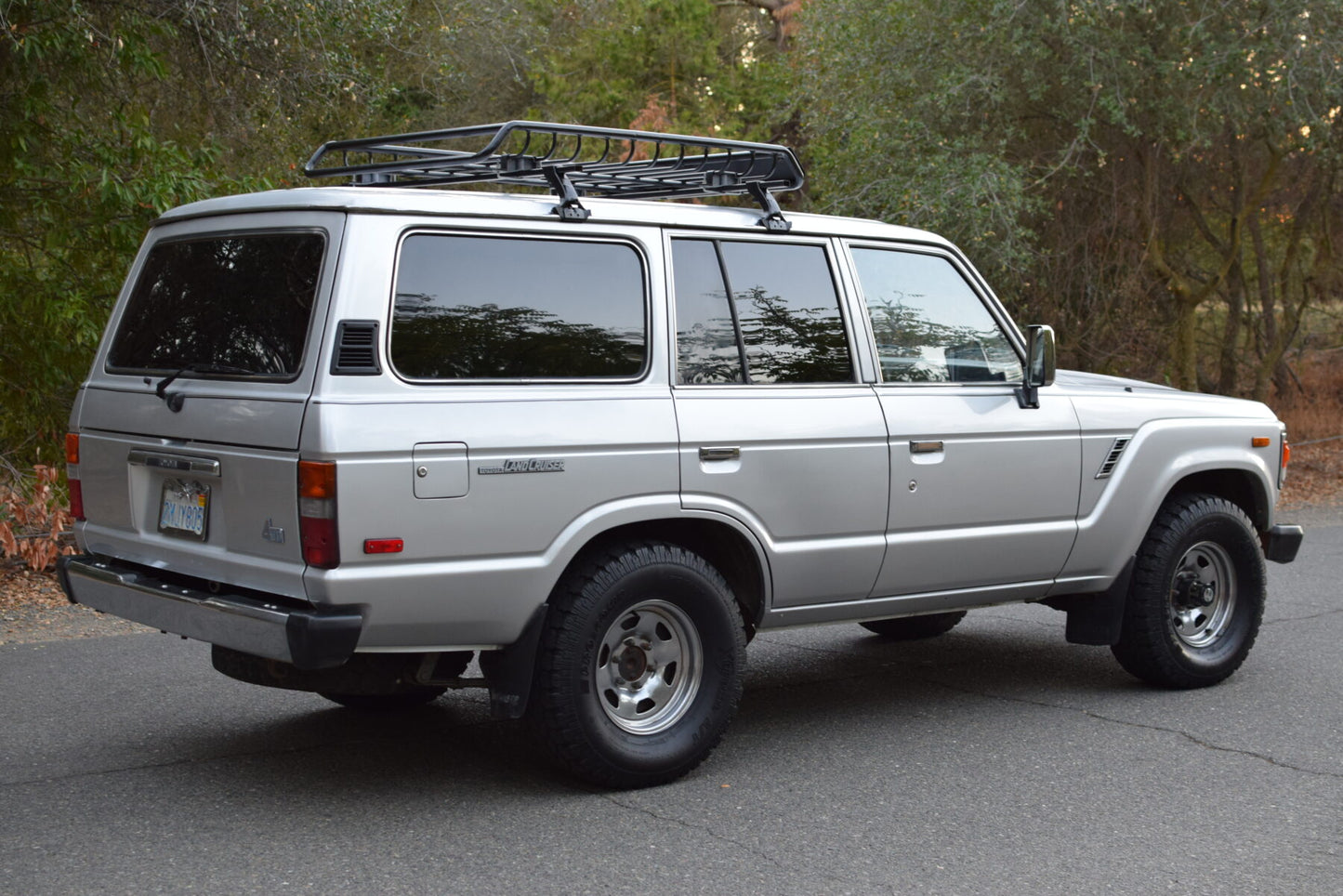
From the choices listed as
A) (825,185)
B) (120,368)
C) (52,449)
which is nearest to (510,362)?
(120,368)

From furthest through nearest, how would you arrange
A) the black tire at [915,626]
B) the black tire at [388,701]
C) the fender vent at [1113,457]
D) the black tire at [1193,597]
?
the black tire at [915,626], the black tire at [1193,597], the fender vent at [1113,457], the black tire at [388,701]

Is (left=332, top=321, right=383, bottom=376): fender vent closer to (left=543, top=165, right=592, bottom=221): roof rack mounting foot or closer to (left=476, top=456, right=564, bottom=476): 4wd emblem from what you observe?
(left=476, top=456, right=564, bottom=476): 4wd emblem

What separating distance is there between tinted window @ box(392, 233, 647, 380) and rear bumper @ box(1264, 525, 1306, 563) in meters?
3.48

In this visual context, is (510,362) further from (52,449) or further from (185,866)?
(52,449)

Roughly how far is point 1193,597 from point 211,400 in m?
4.40

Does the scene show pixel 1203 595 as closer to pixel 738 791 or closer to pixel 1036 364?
pixel 1036 364

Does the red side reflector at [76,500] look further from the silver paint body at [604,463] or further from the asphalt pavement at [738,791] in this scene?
the asphalt pavement at [738,791]

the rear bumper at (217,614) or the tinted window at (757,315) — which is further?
the tinted window at (757,315)

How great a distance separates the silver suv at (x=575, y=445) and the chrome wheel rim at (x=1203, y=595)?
0.31m

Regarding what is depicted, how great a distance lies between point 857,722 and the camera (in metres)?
5.90

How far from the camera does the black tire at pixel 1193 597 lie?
6266mm

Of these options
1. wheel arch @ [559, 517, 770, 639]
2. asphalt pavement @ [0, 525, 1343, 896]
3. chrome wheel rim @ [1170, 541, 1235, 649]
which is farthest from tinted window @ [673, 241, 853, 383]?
chrome wheel rim @ [1170, 541, 1235, 649]

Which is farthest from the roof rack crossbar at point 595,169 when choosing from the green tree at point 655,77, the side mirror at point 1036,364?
the green tree at point 655,77

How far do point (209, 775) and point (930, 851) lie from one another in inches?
98.4
